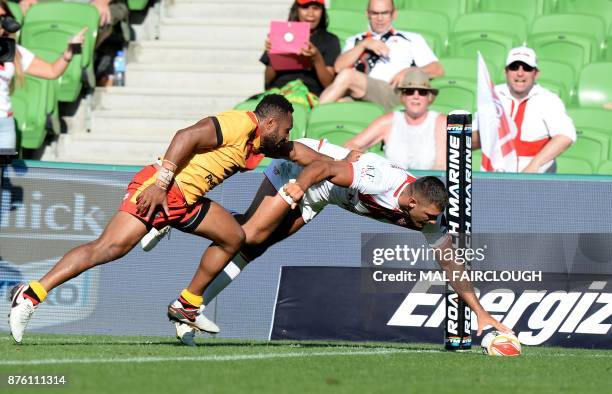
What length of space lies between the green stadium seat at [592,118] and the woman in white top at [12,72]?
482 centimetres

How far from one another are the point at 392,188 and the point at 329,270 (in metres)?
1.86

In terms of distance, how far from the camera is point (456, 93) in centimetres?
1232

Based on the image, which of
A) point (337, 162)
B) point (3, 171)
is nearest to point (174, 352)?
point (337, 162)

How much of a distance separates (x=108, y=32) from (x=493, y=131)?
5.34m

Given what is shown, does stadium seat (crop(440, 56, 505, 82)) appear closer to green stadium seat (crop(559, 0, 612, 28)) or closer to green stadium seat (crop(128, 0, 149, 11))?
green stadium seat (crop(559, 0, 612, 28))

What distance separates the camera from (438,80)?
40.6 ft

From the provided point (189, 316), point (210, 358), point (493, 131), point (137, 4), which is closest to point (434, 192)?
point (189, 316)

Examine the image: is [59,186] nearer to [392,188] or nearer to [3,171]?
[3,171]

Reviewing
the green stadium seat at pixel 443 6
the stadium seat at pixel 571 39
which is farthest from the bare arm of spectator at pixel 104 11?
the stadium seat at pixel 571 39

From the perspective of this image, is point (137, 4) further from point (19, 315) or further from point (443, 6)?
point (19, 315)

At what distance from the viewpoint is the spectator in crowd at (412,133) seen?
11.0 meters

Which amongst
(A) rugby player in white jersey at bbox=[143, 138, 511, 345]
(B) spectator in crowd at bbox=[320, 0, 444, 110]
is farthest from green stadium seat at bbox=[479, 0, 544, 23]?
(A) rugby player in white jersey at bbox=[143, 138, 511, 345]

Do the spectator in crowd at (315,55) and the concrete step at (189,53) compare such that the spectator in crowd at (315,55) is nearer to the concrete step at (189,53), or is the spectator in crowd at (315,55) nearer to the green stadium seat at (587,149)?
the concrete step at (189,53)

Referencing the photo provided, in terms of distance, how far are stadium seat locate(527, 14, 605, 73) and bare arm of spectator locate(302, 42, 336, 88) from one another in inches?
94.3
